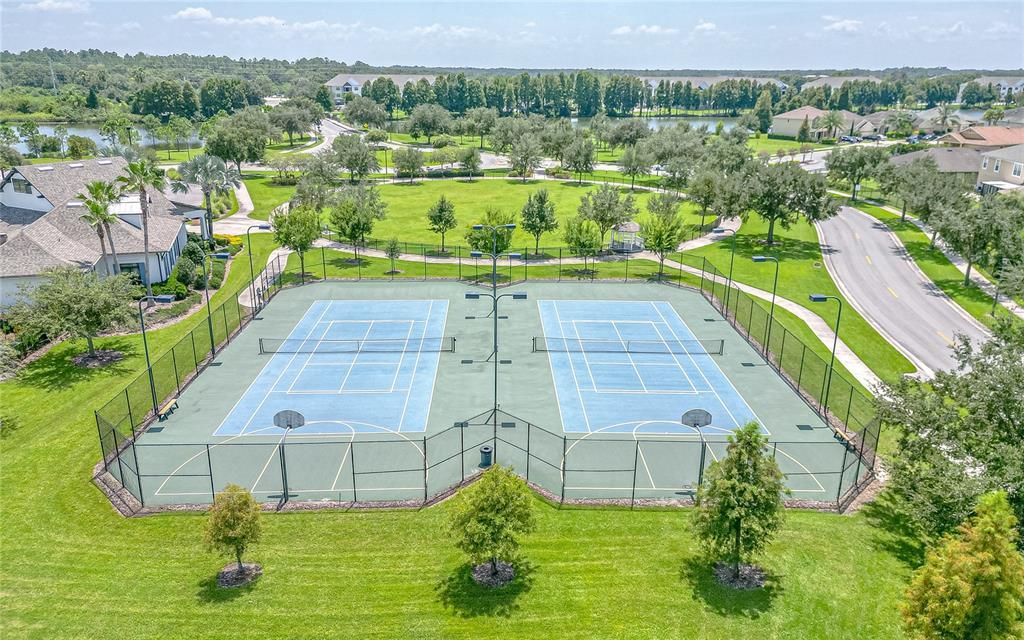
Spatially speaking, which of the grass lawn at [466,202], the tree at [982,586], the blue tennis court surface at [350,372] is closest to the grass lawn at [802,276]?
the grass lawn at [466,202]

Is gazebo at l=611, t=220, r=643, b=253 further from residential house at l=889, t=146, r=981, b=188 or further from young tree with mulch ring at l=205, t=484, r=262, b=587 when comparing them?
young tree with mulch ring at l=205, t=484, r=262, b=587

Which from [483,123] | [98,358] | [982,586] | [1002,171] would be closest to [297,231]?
[98,358]

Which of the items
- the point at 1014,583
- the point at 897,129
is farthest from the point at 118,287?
the point at 897,129

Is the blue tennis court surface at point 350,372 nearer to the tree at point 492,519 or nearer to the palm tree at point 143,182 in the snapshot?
the tree at point 492,519

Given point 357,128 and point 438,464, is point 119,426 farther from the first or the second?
point 357,128

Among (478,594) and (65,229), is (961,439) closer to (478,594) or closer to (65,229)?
(478,594)
